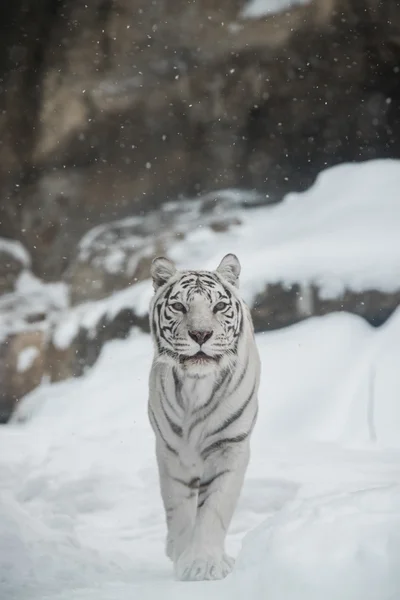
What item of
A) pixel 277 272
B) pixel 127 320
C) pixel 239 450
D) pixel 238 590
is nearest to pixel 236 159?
pixel 277 272

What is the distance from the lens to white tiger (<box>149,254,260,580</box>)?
2178mm

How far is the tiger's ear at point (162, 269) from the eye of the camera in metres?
2.55

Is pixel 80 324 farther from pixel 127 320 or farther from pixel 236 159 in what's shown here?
pixel 236 159

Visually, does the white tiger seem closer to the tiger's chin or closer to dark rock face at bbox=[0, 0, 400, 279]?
the tiger's chin

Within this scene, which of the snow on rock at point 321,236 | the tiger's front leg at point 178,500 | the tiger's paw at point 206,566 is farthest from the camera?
the snow on rock at point 321,236

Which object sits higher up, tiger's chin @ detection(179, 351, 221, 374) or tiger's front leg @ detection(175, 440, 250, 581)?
tiger's chin @ detection(179, 351, 221, 374)

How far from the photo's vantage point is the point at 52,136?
5363 millimetres

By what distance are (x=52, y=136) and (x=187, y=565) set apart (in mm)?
3728

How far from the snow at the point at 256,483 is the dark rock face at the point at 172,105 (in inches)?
42.8

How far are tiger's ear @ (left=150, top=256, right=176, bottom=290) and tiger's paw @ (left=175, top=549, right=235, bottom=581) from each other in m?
0.81

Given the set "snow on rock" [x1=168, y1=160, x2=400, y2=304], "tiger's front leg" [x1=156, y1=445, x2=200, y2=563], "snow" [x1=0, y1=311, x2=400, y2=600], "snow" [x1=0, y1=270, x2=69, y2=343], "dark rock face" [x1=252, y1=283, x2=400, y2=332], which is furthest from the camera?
"snow" [x1=0, y1=270, x2=69, y2=343]

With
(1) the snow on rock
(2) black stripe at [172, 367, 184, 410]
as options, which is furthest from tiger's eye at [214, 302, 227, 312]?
(1) the snow on rock

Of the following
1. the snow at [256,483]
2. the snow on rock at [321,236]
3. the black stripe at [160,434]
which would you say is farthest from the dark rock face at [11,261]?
the black stripe at [160,434]

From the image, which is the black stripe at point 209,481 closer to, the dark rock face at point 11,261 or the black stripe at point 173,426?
the black stripe at point 173,426
